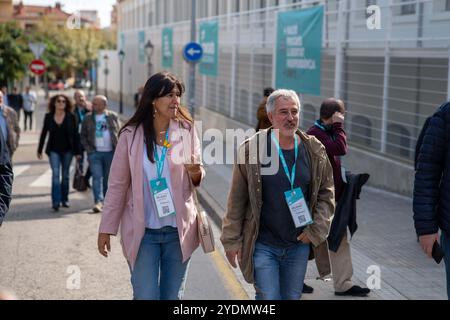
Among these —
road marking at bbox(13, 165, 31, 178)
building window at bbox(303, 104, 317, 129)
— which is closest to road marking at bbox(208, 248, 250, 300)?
road marking at bbox(13, 165, 31, 178)

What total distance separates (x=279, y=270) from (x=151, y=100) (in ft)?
4.40

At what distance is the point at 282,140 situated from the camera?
4969 mm

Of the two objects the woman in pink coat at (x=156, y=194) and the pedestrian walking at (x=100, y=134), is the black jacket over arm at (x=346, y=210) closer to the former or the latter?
the woman in pink coat at (x=156, y=194)

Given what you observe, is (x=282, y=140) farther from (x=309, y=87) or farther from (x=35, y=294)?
(x=309, y=87)

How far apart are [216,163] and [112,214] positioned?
14.1 m

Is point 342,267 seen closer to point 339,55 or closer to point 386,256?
point 386,256

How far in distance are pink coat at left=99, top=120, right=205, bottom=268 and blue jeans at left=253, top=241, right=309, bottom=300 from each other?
44cm

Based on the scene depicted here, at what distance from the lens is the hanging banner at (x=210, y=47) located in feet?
86.9

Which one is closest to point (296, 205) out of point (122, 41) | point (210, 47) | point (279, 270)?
point (279, 270)

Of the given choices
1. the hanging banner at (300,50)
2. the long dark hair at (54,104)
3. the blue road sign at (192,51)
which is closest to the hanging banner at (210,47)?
the blue road sign at (192,51)

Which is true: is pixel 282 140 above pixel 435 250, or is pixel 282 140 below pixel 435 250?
above

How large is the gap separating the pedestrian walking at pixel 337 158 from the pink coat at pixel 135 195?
6.46 ft

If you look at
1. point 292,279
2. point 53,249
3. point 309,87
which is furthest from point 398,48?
point 292,279

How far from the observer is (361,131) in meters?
16.4
